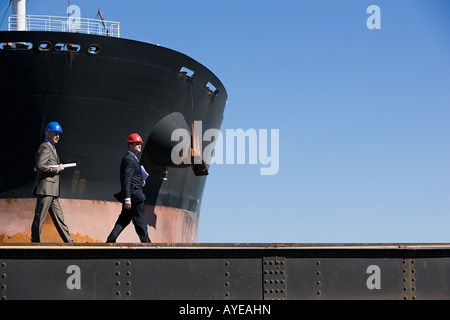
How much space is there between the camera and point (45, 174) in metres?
8.83

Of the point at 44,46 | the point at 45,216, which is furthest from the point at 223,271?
the point at 44,46

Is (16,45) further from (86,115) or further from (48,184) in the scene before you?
(48,184)

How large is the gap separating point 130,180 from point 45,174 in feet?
4.13

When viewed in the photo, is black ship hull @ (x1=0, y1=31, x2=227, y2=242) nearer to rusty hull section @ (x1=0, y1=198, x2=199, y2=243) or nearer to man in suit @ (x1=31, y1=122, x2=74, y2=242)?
rusty hull section @ (x1=0, y1=198, x2=199, y2=243)

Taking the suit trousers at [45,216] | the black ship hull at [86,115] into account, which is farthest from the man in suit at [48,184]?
the black ship hull at [86,115]

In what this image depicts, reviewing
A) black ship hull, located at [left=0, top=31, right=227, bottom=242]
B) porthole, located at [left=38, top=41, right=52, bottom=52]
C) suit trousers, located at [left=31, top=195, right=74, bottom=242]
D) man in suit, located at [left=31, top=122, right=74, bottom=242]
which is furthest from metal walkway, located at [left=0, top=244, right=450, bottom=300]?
porthole, located at [left=38, top=41, right=52, bottom=52]

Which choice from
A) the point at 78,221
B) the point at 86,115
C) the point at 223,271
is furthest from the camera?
the point at 86,115

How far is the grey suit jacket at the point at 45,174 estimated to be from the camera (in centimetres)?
877

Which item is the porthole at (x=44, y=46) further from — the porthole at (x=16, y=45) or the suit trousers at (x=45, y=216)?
the suit trousers at (x=45, y=216)

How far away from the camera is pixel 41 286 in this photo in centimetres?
610

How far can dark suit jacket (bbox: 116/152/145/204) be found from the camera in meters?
8.77

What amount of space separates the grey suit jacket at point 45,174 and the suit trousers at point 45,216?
0.10 meters
